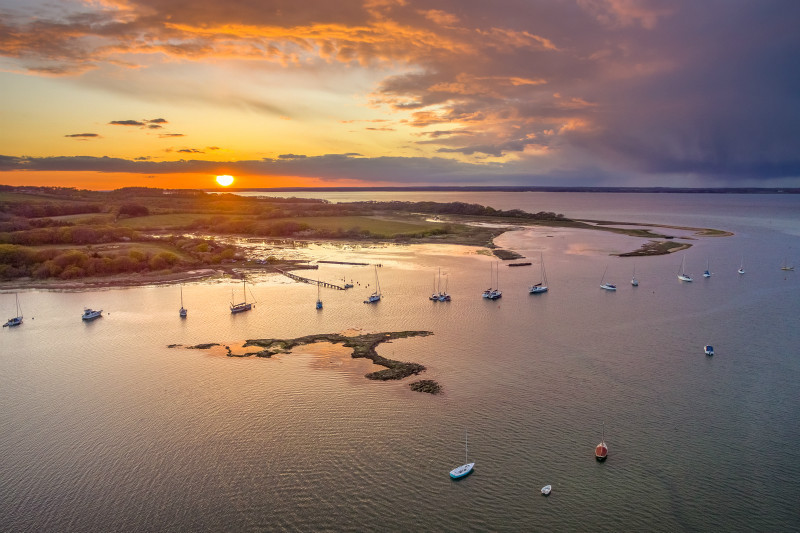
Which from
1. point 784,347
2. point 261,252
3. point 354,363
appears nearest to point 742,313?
point 784,347

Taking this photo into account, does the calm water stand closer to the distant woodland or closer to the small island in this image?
the small island

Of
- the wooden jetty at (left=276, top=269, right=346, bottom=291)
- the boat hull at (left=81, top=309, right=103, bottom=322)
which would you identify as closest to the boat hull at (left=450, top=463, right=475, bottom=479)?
the wooden jetty at (left=276, top=269, right=346, bottom=291)

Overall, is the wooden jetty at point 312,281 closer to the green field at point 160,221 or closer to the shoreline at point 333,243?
the shoreline at point 333,243

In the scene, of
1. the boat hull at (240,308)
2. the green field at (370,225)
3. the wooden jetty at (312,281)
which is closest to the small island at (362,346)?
the boat hull at (240,308)

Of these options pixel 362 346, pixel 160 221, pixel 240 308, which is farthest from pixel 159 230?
pixel 362 346

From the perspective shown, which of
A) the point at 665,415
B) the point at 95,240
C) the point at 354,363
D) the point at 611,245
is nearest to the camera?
the point at 665,415

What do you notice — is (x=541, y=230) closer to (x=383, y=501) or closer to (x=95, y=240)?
(x=95, y=240)

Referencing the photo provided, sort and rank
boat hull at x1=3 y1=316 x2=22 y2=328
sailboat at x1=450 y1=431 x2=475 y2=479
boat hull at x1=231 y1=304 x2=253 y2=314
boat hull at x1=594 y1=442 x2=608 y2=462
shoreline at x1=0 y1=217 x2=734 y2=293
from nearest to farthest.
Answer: sailboat at x1=450 y1=431 x2=475 y2=479
boat hull at x1=594 y1=442 x2=608 y2=462
boat hull at x1=3 y1=316 x2=22 y2=328
boat hull at x1=231 y1=304 x2=253 y2=314
shoreline at x1=0 y1=217 x2=734 y2=293
